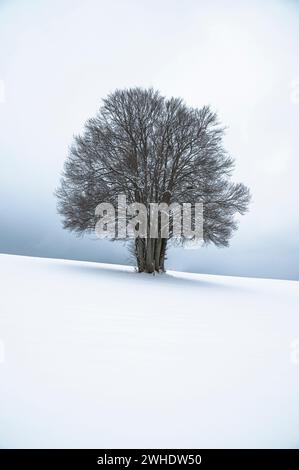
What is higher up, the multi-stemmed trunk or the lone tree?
the lone tree

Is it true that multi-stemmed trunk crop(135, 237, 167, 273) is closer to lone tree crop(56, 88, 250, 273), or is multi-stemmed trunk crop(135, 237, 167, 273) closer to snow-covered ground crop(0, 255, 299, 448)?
lone tree crop(56, 88, 250, 273)

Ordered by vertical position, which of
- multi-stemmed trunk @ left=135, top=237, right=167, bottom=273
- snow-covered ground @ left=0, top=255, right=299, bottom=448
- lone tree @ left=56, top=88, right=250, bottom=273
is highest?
lone tree @ left=56, top=88, right=250, bottom=273

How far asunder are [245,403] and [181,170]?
481 inches

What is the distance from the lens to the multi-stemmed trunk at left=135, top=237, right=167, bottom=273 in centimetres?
1370

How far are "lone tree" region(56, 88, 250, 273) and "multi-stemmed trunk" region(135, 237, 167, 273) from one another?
5 cm

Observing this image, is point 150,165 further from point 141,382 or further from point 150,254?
point 141,382

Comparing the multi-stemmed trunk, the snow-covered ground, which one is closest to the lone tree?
the multi-stemmed trunk

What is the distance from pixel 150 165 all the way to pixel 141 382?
12.2 meters

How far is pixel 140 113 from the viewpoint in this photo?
1388cm

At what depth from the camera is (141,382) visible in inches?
92.4

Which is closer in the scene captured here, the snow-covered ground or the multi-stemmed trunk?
the snow-covered ground

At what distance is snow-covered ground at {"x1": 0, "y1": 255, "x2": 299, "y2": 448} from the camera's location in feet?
6.30

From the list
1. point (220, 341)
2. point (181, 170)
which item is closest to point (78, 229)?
point (181, 170)
